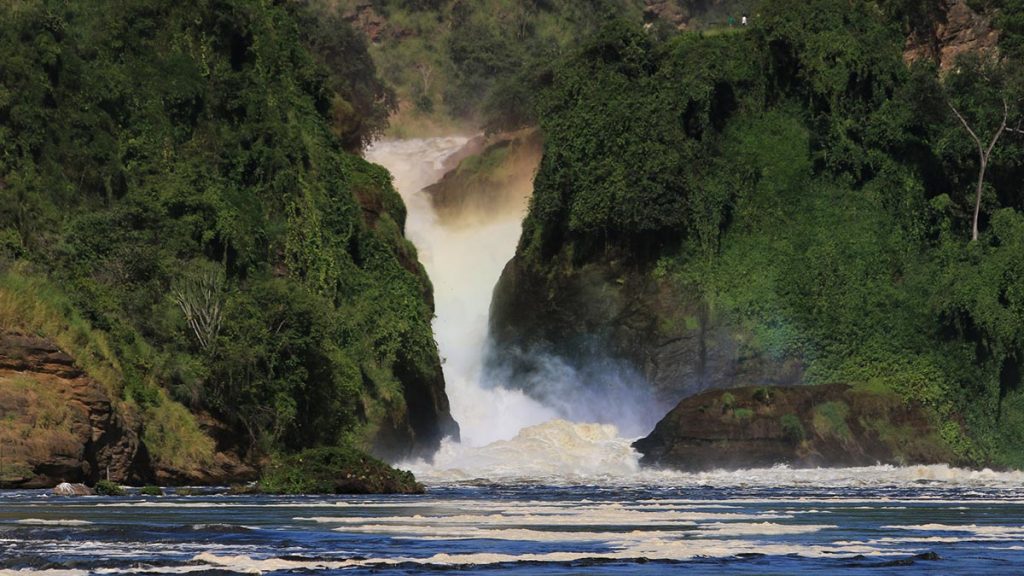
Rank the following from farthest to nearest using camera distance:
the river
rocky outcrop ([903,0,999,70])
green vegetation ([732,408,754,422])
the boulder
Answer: rocky outcrop ([903,0,999,70]) < green vegetation ([732,408,754,422]) < the boulder < the river

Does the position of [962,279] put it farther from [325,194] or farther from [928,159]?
[325,194]

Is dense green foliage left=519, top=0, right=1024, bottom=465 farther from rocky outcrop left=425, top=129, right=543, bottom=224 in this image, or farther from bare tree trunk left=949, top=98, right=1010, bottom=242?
rocky outcrop left=425, top=129, right=543, bottom=224

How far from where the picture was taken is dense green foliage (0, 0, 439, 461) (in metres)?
52.6

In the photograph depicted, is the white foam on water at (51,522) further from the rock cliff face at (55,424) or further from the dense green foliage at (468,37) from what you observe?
the dense green foliage at (468,37)

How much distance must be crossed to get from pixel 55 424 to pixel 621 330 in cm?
3960

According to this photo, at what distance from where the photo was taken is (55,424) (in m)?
41.6

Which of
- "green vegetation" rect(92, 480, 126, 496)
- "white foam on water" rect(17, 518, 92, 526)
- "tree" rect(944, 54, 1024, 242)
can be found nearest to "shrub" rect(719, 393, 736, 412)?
"tree" rect(944, 54, 1024, 242)

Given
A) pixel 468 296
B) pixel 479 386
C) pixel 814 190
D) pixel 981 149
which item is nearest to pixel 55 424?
pixel 479 386

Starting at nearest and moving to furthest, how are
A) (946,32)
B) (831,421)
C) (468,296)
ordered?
(831,421) → (946,32) → (468,296)

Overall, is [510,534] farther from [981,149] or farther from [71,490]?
[981,149]

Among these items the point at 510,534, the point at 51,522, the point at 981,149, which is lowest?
the point at 510,534

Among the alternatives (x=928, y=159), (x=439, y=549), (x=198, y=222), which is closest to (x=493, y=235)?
(x=928, y=159)

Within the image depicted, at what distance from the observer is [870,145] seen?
79.1 m

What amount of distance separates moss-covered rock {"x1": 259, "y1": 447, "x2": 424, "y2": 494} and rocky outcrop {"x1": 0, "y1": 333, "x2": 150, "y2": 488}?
13.5 feet
